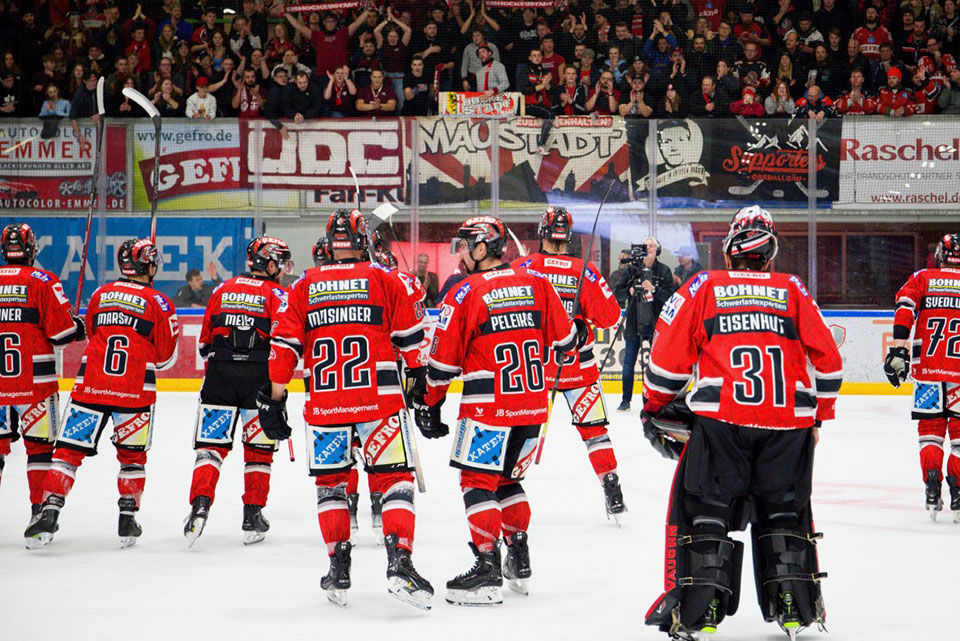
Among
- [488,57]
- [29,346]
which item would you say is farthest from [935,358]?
[488,57]

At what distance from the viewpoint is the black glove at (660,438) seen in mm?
3633

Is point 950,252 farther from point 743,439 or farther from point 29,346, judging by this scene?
point 29,346

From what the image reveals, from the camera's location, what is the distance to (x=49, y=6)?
1406cm

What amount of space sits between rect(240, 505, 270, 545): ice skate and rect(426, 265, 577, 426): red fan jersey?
142 cm

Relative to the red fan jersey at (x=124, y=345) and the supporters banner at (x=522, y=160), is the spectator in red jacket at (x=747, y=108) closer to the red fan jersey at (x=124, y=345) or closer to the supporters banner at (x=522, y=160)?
the supporters banner at (x=522, y=160)

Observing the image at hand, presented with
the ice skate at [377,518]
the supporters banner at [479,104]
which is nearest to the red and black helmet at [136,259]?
the ice skate at [377,518]

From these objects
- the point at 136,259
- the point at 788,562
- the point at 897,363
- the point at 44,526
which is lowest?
the point at 44,526

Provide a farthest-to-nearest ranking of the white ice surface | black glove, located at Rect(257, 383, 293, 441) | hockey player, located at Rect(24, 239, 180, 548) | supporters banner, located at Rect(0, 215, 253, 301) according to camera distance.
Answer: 1. supporters banner, located at Rect(0, 215, 253, 301)
2. hockey player, located at Rect(24, 239, 180, 548)
3. black glove, located at Rect(257, 383, 293, 441)
4. the white ice surface

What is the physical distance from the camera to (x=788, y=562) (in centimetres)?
350

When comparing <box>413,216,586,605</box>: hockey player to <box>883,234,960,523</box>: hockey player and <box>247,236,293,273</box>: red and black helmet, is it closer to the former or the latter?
<box>247,236,293,273</box>: red and black helmet

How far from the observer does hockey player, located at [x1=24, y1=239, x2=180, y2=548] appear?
5176 millimetres

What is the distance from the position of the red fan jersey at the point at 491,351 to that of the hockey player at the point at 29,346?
221cm

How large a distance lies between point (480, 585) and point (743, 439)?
1.15 m

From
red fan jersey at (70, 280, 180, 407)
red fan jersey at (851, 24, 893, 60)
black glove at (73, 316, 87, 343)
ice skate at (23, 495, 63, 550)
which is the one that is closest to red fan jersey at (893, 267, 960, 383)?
red fan jersey at (70, 280, 180, 407)
